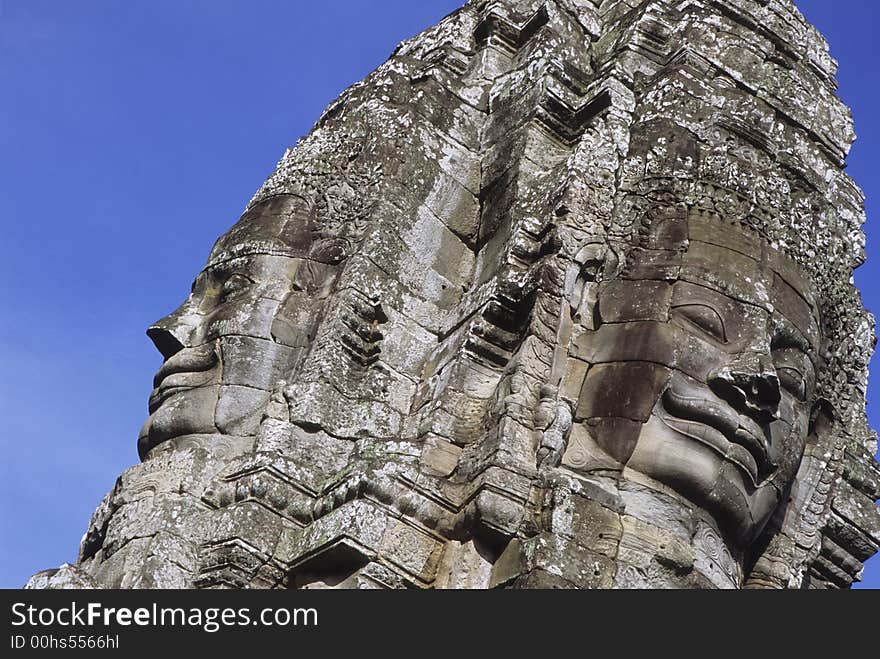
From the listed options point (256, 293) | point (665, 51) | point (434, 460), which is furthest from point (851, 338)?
point (256, 293)

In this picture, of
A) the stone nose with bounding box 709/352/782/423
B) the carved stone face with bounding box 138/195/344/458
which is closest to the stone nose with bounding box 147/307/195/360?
the carved stone face with bounding box 138/195/344/458

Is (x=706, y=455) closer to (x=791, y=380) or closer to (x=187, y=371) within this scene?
(x=791, y=380)

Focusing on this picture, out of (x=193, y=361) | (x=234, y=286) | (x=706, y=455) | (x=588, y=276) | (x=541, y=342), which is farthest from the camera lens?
(x=234, y=286)

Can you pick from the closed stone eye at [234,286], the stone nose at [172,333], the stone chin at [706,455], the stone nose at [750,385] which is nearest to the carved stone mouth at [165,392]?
the stone nose at [172,333]

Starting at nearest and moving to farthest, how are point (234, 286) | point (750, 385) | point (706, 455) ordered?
point (706, 455)
point (750, 385)
point (234, 286)

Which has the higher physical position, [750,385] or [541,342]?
[541,342]

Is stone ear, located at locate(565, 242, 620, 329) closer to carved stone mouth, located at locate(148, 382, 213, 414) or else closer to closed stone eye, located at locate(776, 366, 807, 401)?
closed stone eye, located at locate(776, 366, 807, 401)

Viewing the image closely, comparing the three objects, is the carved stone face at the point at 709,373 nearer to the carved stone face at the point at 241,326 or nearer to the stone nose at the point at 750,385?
the stone nose at the point at 750,385

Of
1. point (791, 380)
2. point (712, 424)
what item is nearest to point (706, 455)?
point (712, 424)

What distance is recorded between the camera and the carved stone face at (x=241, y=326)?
1282 centimetres

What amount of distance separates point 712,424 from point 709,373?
0.39 metres

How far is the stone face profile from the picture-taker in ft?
36.6

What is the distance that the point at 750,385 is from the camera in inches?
449

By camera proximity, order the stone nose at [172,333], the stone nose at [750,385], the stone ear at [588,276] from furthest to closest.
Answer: the stone nose at [172,333] < the stone ear at [588,276] < the stone nose at [750,385]
